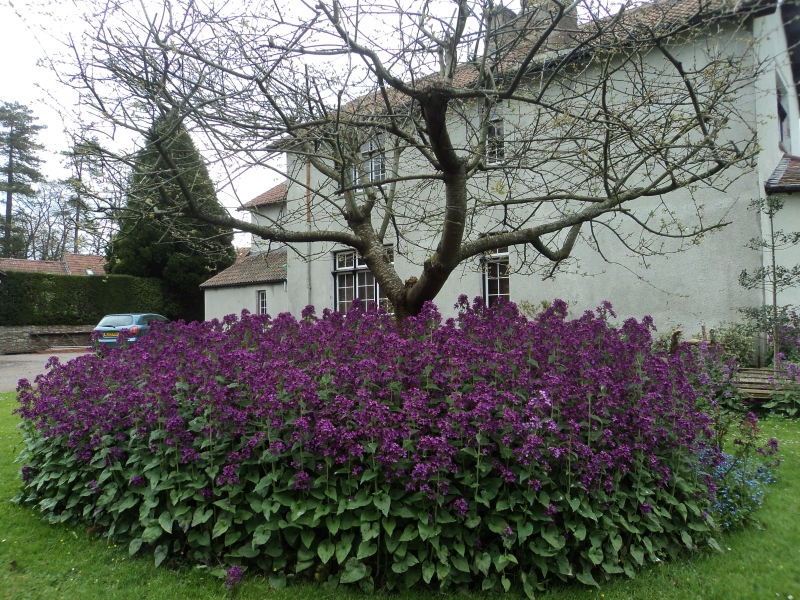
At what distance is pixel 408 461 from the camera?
293cm

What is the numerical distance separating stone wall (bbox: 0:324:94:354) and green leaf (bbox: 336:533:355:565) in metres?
24.4

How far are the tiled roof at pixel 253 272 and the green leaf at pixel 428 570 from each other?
51.1ft

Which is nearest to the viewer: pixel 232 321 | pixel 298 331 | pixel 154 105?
pixel 154 105

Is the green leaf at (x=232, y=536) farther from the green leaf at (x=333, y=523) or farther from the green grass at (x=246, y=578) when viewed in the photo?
the green leaf at (x=333, y=523)

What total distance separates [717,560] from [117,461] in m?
3.97

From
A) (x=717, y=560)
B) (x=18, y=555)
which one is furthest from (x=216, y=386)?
(x=717, y=560)

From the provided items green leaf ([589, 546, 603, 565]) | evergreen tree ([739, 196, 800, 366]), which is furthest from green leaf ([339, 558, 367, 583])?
evergreen tree ([739, 196, 800, 366])

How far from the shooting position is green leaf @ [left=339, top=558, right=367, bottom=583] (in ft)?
9.30

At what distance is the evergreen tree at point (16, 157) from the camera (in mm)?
32156

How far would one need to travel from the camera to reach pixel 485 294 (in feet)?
39.5

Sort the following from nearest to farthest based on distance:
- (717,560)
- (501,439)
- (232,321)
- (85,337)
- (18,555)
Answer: (501,439) < (717,560) < (18,555) < (232,321) < (85,337)

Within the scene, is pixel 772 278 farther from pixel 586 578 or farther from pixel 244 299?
pixel 244 299

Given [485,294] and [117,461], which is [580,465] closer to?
[117,461]

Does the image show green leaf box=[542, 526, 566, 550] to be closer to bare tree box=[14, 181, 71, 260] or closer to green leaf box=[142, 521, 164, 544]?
green leaf box=[142, 521, 164, 544]
